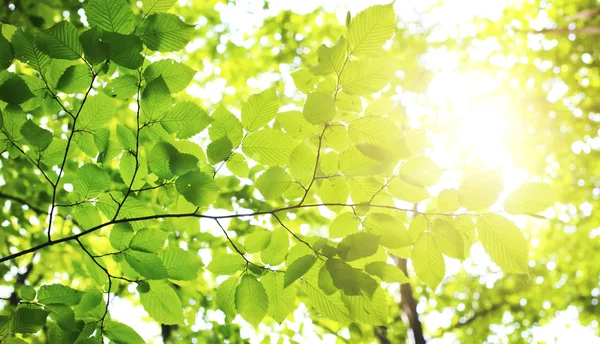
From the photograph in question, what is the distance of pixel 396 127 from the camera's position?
1104 mm

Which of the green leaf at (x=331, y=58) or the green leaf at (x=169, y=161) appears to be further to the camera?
the green leaf at (x=169, y=161)

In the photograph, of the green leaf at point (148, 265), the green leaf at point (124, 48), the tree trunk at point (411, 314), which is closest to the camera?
the green leaf at point (124, 48)

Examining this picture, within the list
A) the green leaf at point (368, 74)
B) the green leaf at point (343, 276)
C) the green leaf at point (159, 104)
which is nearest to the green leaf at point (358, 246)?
the green leaf at point (343, 276)

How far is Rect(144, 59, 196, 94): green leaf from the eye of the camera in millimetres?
1180

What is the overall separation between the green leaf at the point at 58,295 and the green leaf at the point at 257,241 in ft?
2.11

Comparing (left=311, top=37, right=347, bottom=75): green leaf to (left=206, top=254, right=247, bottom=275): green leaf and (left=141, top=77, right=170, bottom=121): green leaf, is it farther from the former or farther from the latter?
(left=206, top=254, right=247, bottom=275): green leaf

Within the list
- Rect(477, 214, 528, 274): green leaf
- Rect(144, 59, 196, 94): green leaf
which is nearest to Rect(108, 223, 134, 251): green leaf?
Rect(144, 59, 196, 94): green leaf

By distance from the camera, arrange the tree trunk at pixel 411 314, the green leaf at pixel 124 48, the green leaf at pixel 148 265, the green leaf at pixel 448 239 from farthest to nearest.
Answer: the tree trunk at pixel 411 314
the green leaf at pixel 148 265
the green leaf at pixel 448 239
the green leaf at pixel 124 48

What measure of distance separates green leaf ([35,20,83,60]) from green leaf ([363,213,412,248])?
1017mm

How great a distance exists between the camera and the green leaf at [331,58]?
3.33ft

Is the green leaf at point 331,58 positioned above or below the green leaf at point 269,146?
above

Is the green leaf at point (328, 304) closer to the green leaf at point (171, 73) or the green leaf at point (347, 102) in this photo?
the green leaf at point (347, 102)

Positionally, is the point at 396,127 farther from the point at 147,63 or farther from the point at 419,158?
the point at 147,63

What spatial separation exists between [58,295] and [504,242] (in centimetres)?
151
